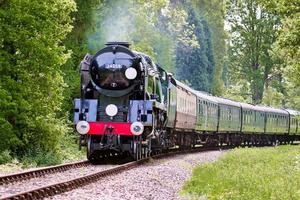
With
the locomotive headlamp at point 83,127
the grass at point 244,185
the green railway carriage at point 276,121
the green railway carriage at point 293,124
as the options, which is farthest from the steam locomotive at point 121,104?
the green railway carriage at point 293,124

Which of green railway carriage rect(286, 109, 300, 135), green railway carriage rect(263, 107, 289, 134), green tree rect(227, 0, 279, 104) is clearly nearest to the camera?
green railway carriage rect(263, 107, 289, 134)

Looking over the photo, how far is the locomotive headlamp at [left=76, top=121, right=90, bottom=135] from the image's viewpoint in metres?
19.2

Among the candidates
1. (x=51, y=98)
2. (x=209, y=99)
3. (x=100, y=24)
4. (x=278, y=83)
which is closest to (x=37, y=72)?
(x=51, y=98)

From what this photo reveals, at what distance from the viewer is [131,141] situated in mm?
19484

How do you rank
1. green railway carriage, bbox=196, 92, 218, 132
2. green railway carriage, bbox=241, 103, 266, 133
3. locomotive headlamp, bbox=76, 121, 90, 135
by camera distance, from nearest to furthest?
locomotive headlamp, bbox=76, 121, 90, 135
green railway carriage, bbox=196, 92, 218, 132
green railway carriage, bbox=241, 103, 266, 133

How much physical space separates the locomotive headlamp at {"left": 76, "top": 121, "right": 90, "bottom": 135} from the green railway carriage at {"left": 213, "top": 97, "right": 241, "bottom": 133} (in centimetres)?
1958

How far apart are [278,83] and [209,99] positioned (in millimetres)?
31818

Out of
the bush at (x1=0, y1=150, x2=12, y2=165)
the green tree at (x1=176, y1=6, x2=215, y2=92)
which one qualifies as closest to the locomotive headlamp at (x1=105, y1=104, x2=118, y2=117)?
the bush at (x1=0, y1=150, x2=12, y2=165)

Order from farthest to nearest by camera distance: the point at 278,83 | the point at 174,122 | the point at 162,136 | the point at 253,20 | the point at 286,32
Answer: the point at 278,83
the point at 253,20
the point at 286,32
the point at 174,122
the point at 162,136

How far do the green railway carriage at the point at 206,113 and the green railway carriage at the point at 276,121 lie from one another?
11344 millimetres

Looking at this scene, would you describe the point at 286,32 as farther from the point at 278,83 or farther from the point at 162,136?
the point at 278,83

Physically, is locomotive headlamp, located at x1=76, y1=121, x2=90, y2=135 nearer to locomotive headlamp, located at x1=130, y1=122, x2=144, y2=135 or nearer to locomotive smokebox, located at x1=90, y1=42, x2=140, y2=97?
locomotive smokebox, located at x1=90, y1=42, x2=140, y2=97

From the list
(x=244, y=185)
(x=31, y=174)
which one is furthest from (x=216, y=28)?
(x=244, y=185)

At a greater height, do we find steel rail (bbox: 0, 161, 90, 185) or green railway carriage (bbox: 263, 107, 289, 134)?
green railway carriage (bbox: 263, 107, 289, 134)
